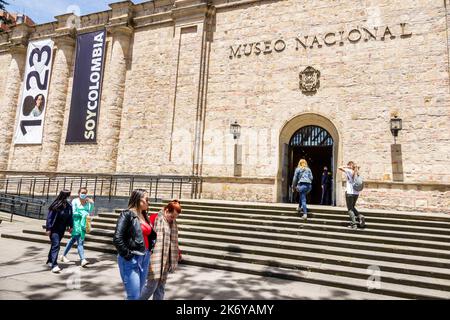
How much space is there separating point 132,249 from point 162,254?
40cm

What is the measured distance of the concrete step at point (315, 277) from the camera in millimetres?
5219

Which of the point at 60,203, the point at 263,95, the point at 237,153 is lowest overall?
the point at 60,203

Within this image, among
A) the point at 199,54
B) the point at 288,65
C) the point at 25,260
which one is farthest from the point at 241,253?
the point at 199,54

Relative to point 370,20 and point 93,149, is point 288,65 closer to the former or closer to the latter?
point 370,20

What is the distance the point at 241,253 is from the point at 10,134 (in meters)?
17.1

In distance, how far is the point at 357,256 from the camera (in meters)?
6.74

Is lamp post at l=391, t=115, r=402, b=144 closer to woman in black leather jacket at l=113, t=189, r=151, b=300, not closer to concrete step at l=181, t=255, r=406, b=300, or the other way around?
concrete step at l=181, t=255, r=406, b=300

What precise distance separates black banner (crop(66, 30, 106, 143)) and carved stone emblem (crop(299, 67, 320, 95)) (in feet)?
33.5

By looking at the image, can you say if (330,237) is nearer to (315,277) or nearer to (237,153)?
(315,277)

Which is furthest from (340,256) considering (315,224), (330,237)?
(315,224)

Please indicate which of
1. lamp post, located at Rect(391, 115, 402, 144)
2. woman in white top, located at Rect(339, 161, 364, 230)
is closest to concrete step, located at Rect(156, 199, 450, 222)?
woman in white top, located at Rect(339, 161, 364, 230)

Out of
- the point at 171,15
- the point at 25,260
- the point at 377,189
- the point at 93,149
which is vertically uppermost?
the point at 171,15

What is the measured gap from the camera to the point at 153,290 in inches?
140

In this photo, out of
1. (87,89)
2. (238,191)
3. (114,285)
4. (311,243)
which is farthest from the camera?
(87,89)
